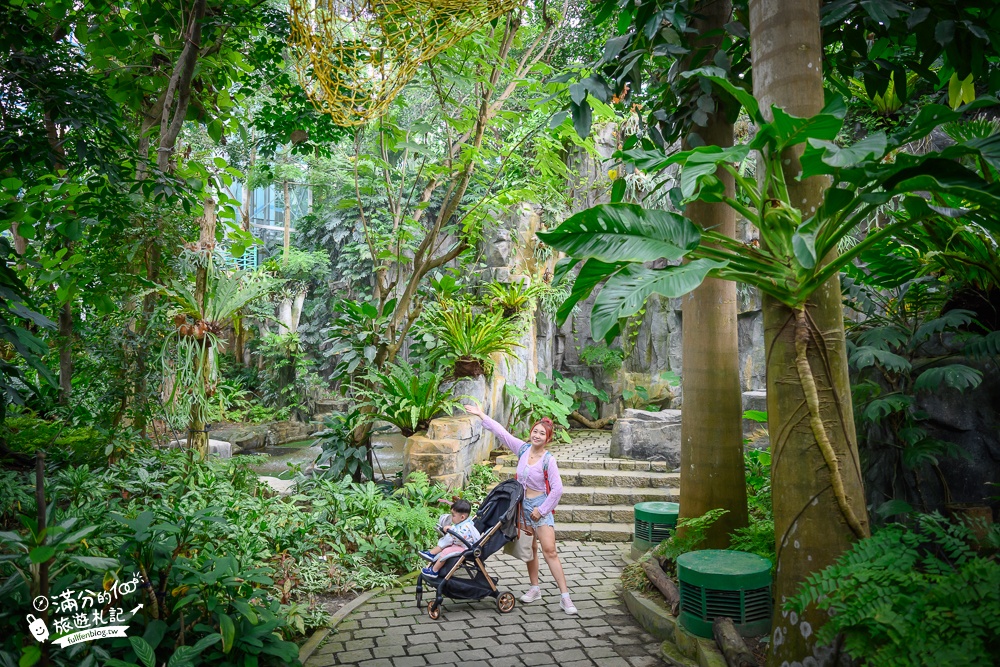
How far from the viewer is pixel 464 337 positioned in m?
8.56

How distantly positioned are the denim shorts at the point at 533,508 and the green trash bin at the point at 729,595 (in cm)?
127

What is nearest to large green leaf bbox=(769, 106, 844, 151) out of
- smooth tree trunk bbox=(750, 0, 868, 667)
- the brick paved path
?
smooth tree trunk bbox=(750, 0, 868, 667)

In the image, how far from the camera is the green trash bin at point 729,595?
12.3ft

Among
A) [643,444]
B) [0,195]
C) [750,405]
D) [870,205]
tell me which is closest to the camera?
[870,205]

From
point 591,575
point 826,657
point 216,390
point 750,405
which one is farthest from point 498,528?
point 750,405

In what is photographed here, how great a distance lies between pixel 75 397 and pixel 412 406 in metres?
3.19

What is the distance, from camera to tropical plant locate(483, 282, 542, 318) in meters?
9.88

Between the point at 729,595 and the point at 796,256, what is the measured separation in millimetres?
2182

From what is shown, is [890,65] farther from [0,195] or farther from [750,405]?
[750,405]

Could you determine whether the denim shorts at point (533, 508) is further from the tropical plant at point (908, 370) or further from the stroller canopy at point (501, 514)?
the tropical plant at point (908, 370)

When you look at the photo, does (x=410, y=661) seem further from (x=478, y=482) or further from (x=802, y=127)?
(x=478, y=482)

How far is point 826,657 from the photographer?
2.95m

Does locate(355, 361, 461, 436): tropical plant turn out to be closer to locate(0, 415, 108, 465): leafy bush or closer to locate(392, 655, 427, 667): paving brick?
locate(0, 415, 108, 465): leafy bush

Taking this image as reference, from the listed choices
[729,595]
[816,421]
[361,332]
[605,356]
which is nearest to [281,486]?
[361,332]
